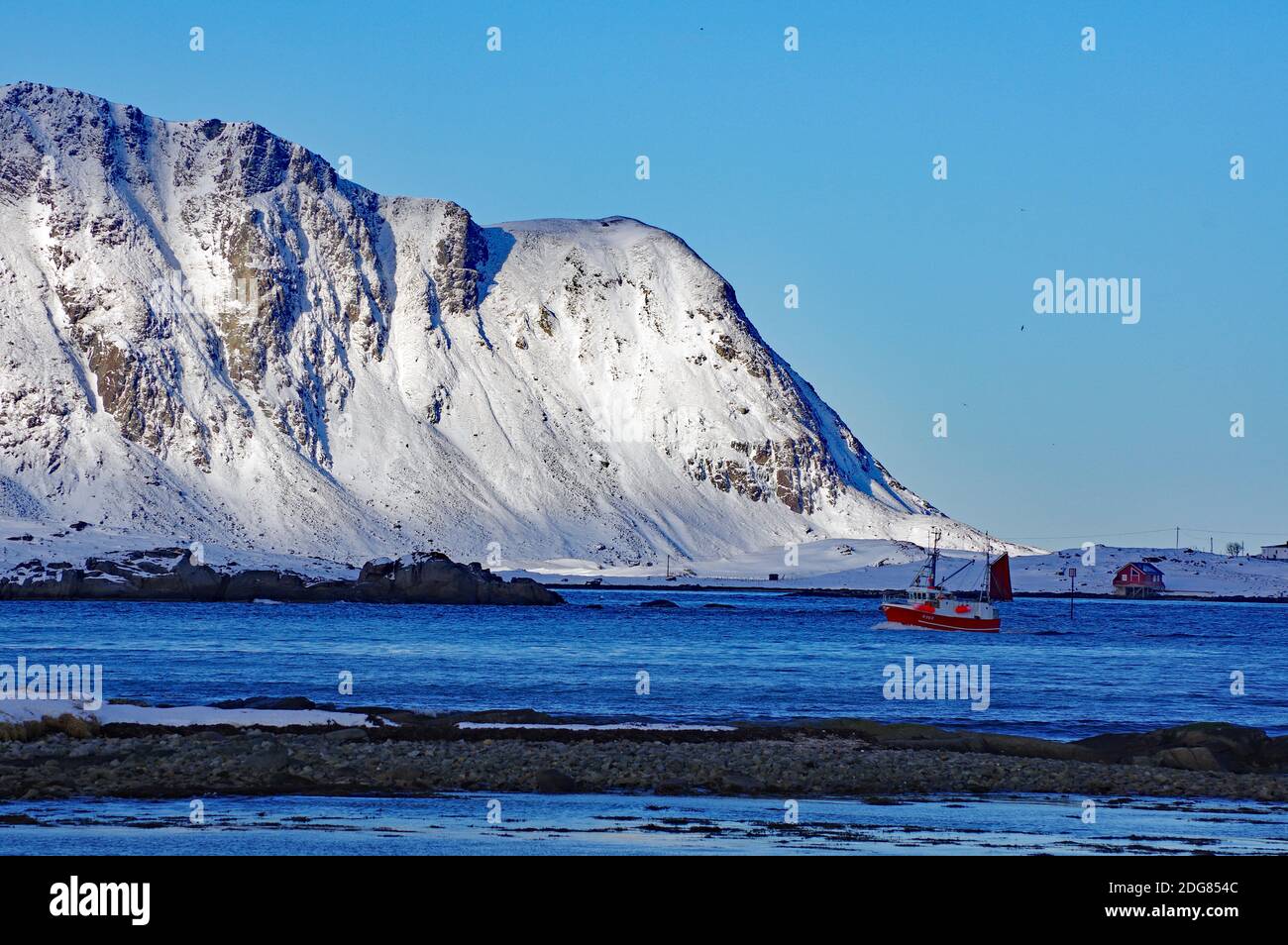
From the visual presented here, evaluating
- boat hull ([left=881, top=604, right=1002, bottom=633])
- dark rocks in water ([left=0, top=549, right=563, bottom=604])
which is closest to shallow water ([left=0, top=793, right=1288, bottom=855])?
boat hull ([left=881, top=604, right=1002, bottom=633])

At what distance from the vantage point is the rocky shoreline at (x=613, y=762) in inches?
1107

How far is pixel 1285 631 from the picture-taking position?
140m

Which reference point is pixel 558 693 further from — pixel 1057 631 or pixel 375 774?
pixel 1057 631

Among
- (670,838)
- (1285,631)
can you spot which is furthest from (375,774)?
(1285,631)

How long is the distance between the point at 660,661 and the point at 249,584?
98295 millimetres

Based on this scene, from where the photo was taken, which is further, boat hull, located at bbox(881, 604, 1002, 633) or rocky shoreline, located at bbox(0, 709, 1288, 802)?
boat hull, located at bbox(881, 604, 1002, 633)

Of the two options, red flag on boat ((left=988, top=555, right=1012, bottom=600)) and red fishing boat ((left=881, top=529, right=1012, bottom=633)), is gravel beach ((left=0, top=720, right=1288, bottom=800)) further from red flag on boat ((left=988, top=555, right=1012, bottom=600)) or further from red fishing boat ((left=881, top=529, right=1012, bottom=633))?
red flag on boat ((left=988, top=555, right=1012, bottom=600))

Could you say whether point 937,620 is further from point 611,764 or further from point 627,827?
point 627,827

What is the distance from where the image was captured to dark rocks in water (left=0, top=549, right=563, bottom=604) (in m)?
159

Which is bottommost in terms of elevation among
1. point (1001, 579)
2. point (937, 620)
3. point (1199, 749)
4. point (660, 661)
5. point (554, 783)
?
point (937, 620)

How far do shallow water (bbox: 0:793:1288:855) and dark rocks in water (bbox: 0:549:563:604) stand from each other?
136m

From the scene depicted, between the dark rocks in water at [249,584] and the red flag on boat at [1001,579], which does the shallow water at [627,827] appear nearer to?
the dark rocks in water at [249,584]

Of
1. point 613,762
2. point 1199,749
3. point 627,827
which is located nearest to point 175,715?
point 613,762

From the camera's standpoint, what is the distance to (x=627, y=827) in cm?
2423
